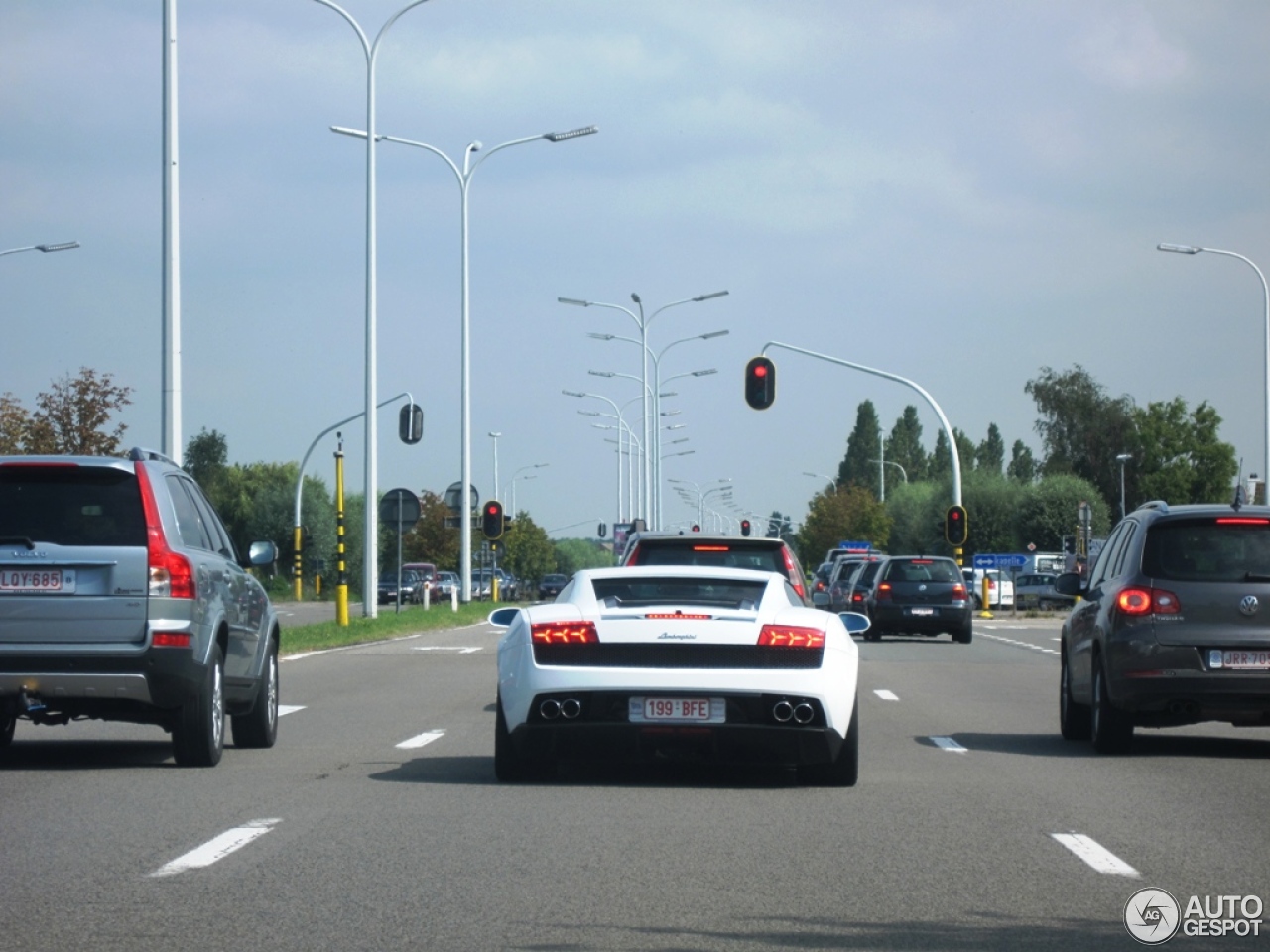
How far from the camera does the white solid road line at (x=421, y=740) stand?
45.5ft

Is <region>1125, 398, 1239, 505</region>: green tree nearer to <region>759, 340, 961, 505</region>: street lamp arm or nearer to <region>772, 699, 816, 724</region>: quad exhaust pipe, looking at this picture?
<region>759, 340, 961, 505</region>: street lamp arm

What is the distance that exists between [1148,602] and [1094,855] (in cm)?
487

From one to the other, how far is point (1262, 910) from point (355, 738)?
Result: 8.18 m

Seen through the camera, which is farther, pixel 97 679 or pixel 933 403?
pixel 933 403

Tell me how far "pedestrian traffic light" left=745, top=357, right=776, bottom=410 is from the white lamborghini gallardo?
31408mm

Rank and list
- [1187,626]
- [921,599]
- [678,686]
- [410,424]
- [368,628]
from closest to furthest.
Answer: [678,686] → [1187,626] → [368,628] → [921,599] → [410,424]

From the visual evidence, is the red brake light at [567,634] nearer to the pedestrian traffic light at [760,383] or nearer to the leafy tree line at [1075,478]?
the pedestrian traffic light at [760,383]

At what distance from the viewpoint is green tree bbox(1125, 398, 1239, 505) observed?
4803 inches

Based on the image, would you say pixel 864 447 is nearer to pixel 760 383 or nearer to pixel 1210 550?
pixel 760 383

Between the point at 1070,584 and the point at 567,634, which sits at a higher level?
the point at 1070,584

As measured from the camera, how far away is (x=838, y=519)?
152m

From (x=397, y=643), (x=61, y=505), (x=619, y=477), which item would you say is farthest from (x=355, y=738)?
(x=619, y=477)

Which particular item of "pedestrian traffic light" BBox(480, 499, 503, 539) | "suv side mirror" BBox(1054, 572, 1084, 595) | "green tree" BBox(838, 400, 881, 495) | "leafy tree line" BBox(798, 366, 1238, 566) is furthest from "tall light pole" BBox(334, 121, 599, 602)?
"green tree" BBox(838, 400, 881, 495)
